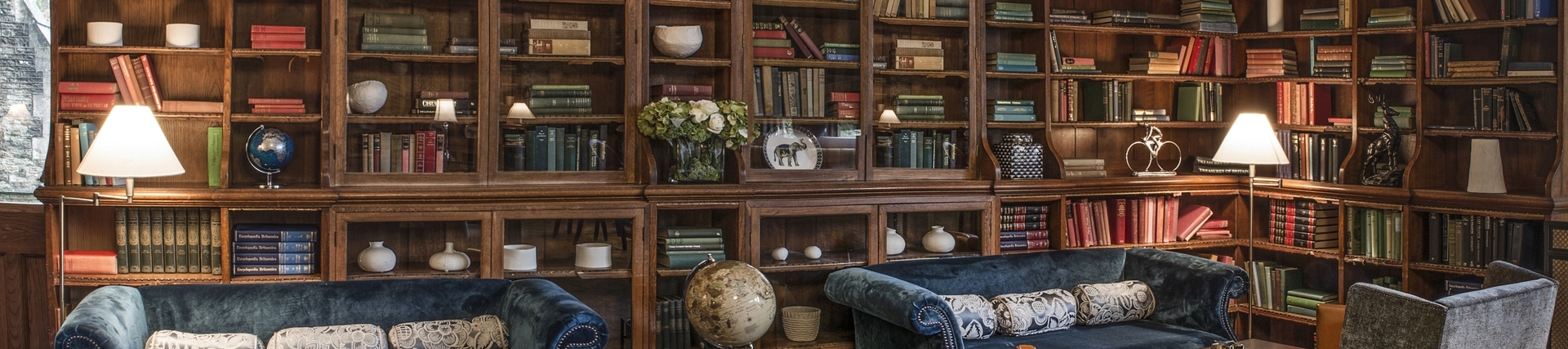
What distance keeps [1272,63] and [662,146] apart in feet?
10.6

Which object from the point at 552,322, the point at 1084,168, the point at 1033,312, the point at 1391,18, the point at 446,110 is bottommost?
the point at 1033,312

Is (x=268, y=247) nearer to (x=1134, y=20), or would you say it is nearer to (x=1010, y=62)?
(x=1010, y=62)

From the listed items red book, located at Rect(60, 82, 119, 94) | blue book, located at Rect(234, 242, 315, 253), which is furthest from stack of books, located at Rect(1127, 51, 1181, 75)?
red book, located at Rect(60, 82, 119, 94)

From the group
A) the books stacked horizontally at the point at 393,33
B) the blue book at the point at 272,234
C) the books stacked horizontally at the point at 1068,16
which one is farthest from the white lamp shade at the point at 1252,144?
the blue book at the point at 272,234

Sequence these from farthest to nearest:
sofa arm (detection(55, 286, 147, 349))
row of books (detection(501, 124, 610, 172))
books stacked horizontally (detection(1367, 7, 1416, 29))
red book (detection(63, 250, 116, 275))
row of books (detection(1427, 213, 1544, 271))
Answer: books stacked horizontally (detection(1367, 7, 1416, 29)) < row of books (detection(1427, 213, 1544, 271)) < row of books (detection(501, 124, 610, 172)) < red book (detection(63, 250, 116, 275)) < sofa arm (detection(55, 286, 147, 349))

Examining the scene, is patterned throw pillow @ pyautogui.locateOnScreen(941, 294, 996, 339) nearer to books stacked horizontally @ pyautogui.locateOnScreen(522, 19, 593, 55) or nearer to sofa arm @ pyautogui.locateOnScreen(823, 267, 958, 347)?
sofa arm @ pyautogui.locateOnScreen(823, 267, 958, 347)

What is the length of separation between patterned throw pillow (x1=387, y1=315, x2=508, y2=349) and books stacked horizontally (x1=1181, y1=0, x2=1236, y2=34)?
158 inches

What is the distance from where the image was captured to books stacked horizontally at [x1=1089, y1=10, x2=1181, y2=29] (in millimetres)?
5840

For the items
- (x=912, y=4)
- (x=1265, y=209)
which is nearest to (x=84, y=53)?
(x=912, y=4)

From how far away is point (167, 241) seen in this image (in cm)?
461

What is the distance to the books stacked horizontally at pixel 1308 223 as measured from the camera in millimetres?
5789

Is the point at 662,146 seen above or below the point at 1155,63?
below

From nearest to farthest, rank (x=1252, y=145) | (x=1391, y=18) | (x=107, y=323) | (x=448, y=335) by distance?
(x=107, y=323) → (x=448, y=335) → (x=1252, y=145) → (x=1391, y=18)

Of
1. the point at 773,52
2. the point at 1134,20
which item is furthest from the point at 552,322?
the point at 1134,20
